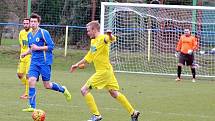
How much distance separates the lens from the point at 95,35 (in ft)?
37.6

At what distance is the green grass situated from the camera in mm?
12266

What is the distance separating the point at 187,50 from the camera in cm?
2281

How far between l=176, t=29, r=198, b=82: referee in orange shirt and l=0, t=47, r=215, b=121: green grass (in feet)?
2.03

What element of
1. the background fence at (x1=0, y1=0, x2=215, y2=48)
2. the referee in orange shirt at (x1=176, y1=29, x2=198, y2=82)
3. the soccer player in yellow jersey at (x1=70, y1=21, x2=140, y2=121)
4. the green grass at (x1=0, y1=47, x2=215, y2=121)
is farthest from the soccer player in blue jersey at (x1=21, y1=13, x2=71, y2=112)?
the background fence at (x1=0, y1=0, x2=215, y2=48)

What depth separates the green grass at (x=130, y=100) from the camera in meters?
12.3

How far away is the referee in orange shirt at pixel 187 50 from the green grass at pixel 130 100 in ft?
2.03

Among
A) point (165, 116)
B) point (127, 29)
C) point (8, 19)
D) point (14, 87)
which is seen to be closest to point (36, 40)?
point (165, 116)

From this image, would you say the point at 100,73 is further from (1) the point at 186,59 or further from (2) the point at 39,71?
(1) the point at 186,59

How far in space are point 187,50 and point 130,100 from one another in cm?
798

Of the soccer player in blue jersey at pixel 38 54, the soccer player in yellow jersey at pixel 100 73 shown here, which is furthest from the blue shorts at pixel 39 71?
the soccer player in yellow jersey at pixel 100 73

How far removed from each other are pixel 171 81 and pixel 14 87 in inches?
262

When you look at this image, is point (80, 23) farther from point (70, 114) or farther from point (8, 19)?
point (70, 114)

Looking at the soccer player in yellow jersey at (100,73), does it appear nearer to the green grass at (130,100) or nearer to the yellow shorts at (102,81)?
the yellow shorts at (102,81)

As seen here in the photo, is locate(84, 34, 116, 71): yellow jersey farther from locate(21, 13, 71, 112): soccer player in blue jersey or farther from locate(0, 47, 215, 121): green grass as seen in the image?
locate(21, 13, 71, 112): soccer player in blue jersey
